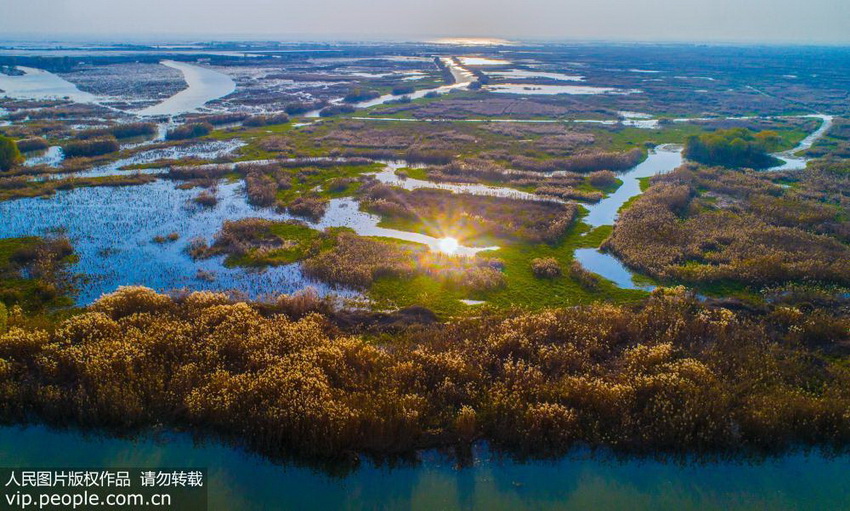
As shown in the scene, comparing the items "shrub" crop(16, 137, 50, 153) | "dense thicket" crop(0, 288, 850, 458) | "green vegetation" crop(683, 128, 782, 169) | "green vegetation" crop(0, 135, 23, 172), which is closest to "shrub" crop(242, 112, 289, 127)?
"shrub" crop(16, 137, 50, 153)

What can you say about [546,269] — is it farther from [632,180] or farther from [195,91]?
[195,91]

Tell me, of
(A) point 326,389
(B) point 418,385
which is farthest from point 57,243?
(B) point 418,385

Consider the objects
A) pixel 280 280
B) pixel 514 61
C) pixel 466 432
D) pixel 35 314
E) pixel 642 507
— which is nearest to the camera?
pixel 642 507

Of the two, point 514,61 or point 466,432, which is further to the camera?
point 514,61

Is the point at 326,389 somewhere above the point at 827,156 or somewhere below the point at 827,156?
below

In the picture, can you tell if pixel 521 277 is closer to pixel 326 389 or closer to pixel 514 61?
pixel 326 389

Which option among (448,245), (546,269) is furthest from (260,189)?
(546,269)
